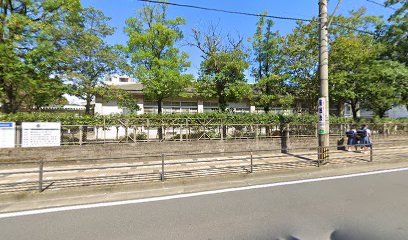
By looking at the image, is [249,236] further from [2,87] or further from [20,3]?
[20,3]

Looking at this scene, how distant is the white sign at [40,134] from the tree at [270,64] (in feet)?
41.0

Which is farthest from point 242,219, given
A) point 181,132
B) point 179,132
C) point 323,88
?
point 179,132

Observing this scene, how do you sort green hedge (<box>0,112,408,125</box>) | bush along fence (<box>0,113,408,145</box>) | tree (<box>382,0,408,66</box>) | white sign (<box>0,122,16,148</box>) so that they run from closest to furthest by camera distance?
white sign (<box>0,122,16,148</box>) < green hedge (<box>0,112,408,125</box>) < bush along fence (<box>0,113,408,145</box>) < tree (<box>382,0,408,66</box>)

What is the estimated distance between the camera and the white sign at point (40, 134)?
8.49 m

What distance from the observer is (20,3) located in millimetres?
10516

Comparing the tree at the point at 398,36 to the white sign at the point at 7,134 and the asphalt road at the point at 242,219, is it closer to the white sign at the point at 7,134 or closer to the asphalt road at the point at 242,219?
the asphalt road at the point at 242,219

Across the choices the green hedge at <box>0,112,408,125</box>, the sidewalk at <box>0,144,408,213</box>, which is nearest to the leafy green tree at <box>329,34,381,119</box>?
the green hedge at <box>0,112,408,125</box>

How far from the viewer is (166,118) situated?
10.9 metres

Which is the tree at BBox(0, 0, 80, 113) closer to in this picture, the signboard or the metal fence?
the metal fence

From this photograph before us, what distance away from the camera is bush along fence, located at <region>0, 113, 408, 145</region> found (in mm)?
9312

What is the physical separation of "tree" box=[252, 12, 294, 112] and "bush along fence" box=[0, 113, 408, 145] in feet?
8.81

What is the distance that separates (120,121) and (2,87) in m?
5.52

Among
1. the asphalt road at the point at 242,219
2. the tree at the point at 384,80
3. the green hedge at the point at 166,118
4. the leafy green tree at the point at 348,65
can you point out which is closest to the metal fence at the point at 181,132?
the green hedge at the point at 166,118

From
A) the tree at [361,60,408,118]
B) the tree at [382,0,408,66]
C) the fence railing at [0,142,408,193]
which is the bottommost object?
the fence railing at [0,142,408,193]
